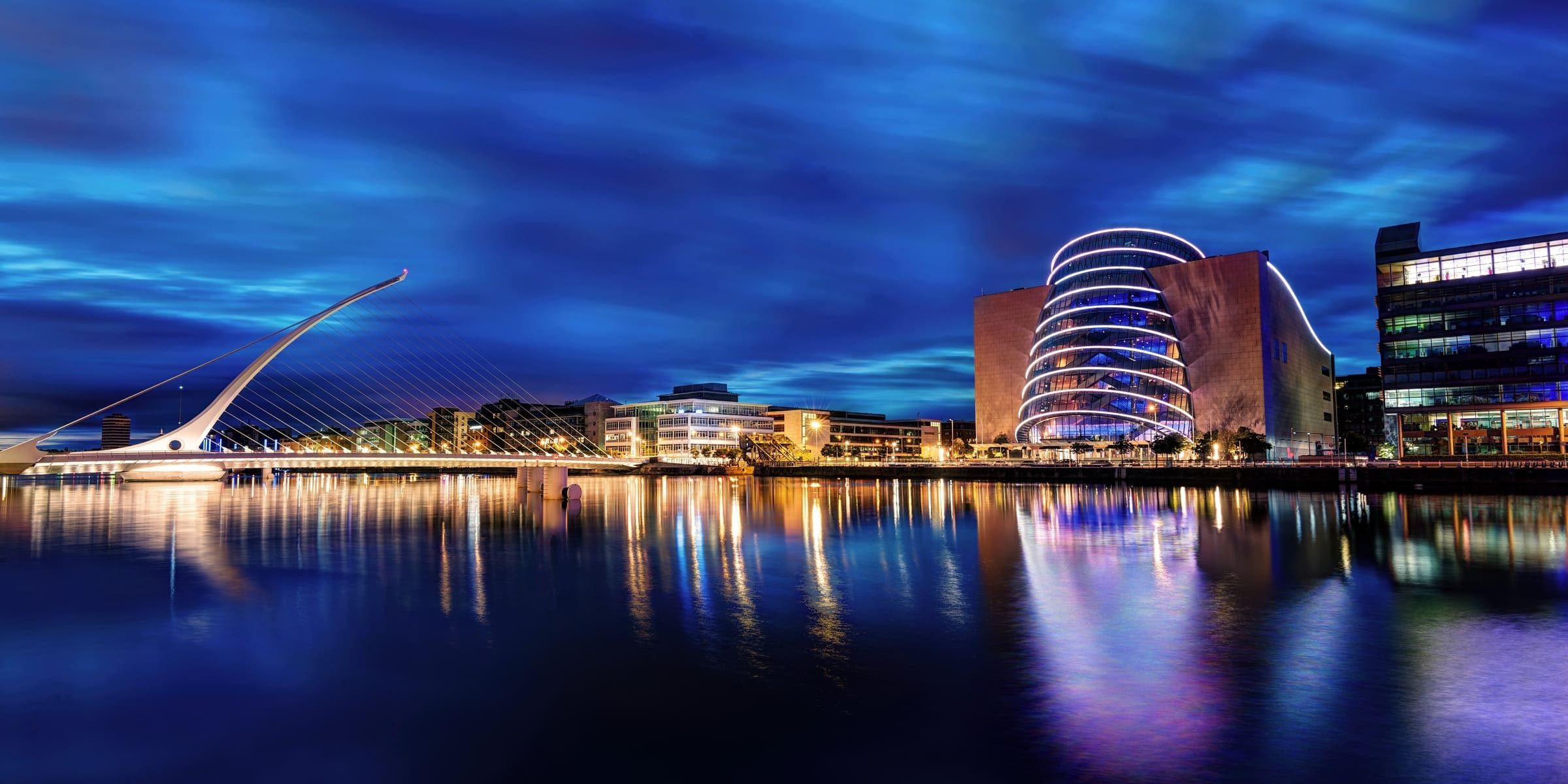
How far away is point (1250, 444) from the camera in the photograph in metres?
75.7

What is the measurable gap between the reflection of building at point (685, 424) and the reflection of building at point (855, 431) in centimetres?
441

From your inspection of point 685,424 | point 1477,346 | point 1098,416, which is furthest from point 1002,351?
point 685,424

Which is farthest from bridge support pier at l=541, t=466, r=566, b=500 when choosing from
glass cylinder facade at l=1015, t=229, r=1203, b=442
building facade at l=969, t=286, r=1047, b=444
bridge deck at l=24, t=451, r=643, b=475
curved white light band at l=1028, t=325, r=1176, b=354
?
building facade at l=969, t=286, r=1047, b=444

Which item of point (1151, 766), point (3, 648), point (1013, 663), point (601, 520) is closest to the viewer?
point (1151, 766)

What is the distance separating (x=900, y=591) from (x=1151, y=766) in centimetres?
1001

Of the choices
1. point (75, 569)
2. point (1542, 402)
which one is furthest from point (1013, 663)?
point (1542, 402)

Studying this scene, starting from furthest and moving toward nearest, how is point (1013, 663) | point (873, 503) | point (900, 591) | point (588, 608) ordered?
point (873, 503) < point (900, 591) < point (588, 608) < point (1013, 663)

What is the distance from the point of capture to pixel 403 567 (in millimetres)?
22359

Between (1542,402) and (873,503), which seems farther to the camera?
(1542,402)

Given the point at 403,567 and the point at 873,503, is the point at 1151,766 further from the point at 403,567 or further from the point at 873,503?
the point at 873,503

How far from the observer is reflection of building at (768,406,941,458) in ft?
542

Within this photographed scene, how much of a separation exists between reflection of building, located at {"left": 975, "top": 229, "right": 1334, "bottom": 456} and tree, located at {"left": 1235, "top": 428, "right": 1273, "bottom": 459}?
5808 mm

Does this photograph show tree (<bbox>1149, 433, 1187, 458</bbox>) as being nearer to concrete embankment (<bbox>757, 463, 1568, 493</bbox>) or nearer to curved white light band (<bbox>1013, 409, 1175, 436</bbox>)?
concrete embankment (<bbox>757, 463, 1568, 493</bbox>)

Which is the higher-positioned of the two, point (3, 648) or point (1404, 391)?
point (1404, 391)
